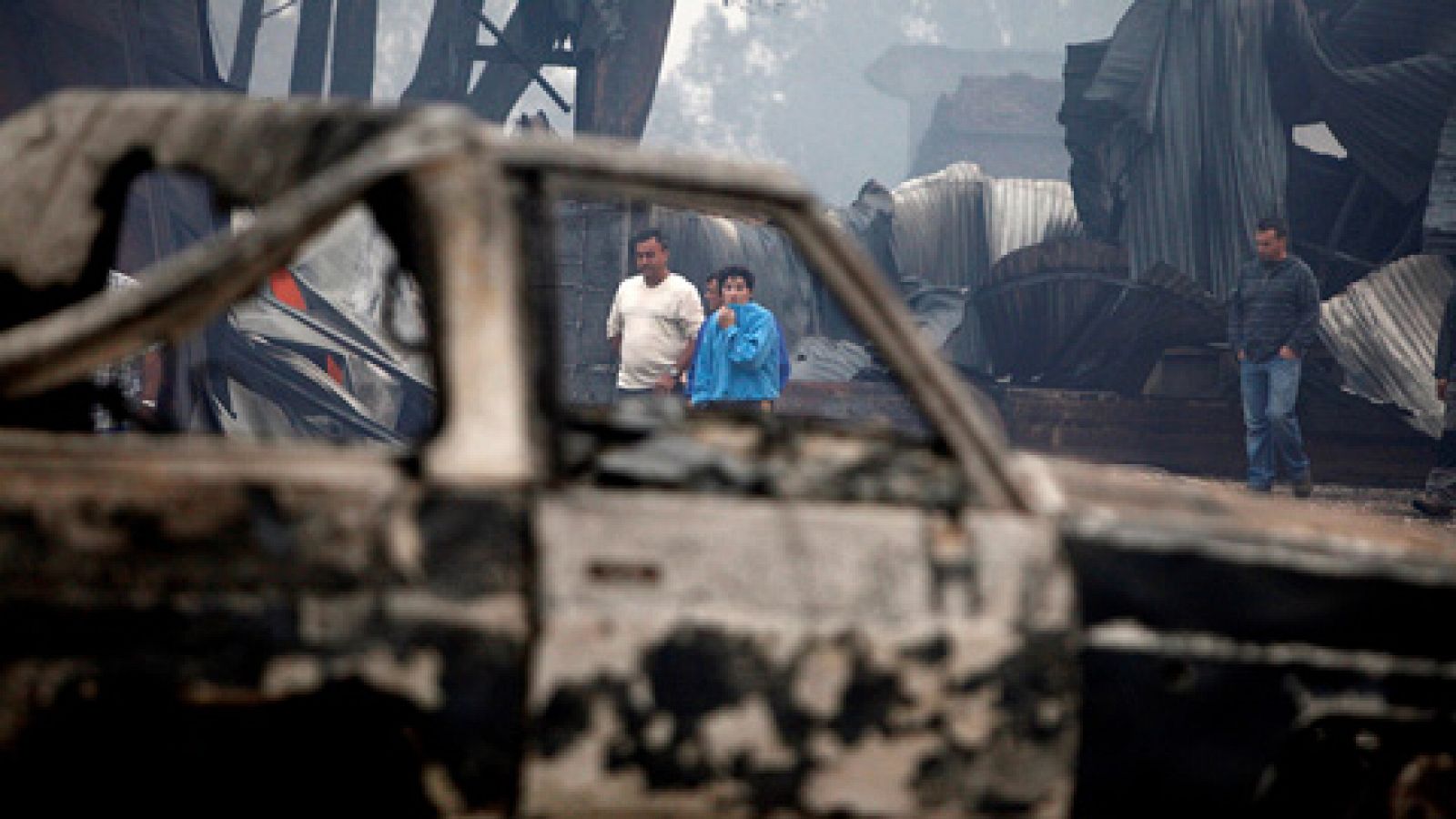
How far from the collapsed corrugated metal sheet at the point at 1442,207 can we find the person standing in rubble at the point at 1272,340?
2.56 metres

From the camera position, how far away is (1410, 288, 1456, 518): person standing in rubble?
29.9ft

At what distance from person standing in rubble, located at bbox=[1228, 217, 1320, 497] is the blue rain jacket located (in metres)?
3.93

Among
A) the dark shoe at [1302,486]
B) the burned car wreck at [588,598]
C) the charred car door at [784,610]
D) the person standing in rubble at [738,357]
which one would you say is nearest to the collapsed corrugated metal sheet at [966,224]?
the dark shoe at [1302,486]

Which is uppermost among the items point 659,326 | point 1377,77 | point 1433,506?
point 1377,77

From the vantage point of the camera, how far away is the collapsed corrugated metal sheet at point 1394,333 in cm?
1216

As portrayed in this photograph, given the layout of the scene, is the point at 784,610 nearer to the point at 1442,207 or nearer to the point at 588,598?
the point at 588,598

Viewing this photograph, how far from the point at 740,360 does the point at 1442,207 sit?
7395mm

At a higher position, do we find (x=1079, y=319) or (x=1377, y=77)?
(x=1377, y=77)

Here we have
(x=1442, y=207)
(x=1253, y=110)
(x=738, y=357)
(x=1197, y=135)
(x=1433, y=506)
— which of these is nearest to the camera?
(x=738, y=357)

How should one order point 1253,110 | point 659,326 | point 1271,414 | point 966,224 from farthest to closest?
point 966,224
point 1253,110
point 1271,414
point 659,326

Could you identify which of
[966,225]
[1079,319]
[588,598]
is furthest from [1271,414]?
[588,598]

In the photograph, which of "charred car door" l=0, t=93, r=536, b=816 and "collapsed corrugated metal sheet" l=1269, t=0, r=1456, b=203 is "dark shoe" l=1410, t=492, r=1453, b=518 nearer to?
"collapsed corrugated metal sheet" l=1269, t=0, r=1456, b=203

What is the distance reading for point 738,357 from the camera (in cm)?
684

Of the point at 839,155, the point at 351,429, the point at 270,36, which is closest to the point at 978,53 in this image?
the point at 839,155
